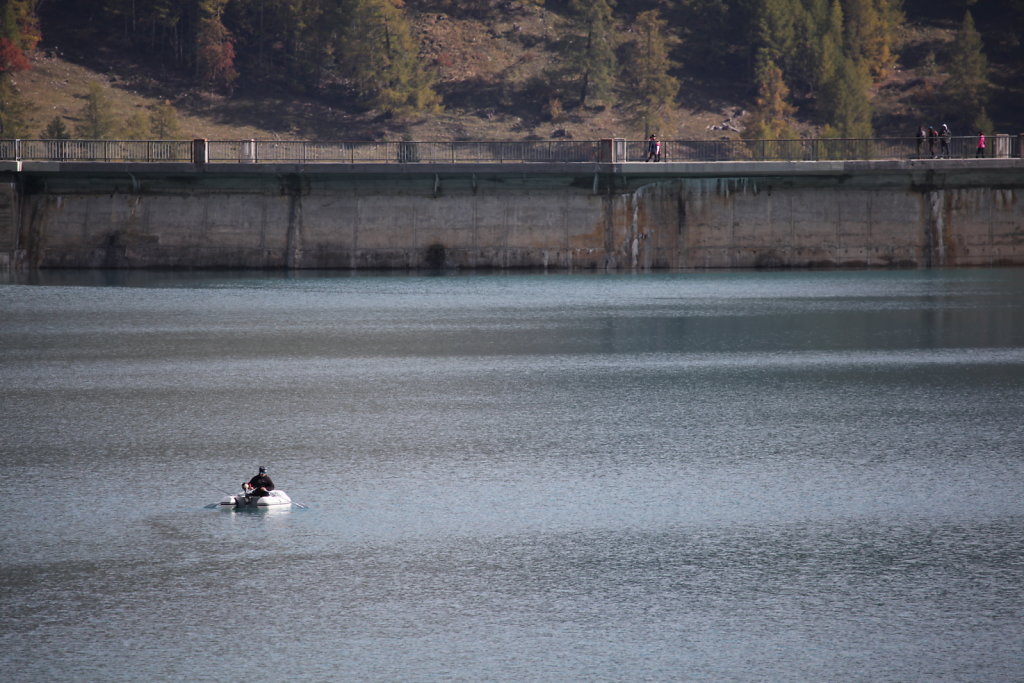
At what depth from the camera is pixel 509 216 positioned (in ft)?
226

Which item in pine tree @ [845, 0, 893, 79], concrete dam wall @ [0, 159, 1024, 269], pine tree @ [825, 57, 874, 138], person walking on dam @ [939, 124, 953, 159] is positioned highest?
pine tree @ [845, 0, 893, 79]

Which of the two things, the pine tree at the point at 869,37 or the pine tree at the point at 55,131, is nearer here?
the pine tree at the point at 55,131

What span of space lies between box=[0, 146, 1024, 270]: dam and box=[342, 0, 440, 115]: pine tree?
78.5 metres

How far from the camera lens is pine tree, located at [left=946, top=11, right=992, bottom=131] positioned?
147625 mm

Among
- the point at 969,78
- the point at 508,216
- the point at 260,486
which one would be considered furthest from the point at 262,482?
the point at 969,78

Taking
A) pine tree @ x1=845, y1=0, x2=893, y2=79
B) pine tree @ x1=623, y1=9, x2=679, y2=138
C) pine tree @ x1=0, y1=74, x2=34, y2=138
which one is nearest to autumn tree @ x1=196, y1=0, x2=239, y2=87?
pine tree @ x1=0, y1=74, x2=34, y2=138

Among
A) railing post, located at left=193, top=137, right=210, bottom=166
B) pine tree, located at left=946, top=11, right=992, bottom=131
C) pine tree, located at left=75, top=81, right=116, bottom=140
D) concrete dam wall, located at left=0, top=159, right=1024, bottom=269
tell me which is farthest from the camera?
pine tree, located at left=946, top=11, right=992, bottom=131

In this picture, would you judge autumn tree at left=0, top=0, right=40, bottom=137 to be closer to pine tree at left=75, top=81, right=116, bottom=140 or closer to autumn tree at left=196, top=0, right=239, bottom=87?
pine tree at left=75, top=81, right=116, bottom=140

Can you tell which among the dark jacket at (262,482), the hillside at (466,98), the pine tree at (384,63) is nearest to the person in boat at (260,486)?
the dark jacket at (262,482)

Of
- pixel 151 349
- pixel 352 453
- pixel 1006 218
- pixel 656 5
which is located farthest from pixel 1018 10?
pixel 352 453

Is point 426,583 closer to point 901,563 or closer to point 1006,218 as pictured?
point 901,563

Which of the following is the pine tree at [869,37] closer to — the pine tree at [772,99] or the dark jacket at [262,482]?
the pine tree at [772,99]

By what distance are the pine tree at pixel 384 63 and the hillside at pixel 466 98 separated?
2.03 m

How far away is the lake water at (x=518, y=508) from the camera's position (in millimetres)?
14289
